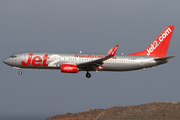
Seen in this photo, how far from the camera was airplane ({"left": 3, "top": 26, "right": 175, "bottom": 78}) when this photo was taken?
55.4 m

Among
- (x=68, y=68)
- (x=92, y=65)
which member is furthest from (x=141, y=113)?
(x=68, y=68)

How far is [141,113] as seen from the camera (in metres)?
43.0

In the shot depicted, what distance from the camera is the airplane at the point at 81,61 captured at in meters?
55.4

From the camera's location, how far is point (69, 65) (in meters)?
55.2

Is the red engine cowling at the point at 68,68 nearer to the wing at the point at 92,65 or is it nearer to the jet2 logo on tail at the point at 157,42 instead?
the wing at the point at 92,65

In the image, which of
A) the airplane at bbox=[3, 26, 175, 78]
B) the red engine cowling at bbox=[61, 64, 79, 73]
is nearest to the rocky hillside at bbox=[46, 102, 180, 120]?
the red engine cowling at bbox=[61, 64, 79, 73]

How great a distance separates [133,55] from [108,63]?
532 cm

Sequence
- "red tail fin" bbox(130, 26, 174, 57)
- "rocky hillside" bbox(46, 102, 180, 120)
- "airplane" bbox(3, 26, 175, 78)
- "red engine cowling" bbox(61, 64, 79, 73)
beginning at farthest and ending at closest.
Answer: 1. "red tail fin" bbox(130, 26, 174, 57)
2. "airplane" bbox(3, 26, 175, 78)
3. "red engine cowling" bbox(61, 64, 79, 73)
4. "rocky hillside" bbox(46, 102, 180, 120)

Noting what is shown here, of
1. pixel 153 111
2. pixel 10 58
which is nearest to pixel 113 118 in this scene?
pixel 153 111

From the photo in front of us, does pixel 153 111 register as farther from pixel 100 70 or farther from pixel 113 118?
pixel 100 70

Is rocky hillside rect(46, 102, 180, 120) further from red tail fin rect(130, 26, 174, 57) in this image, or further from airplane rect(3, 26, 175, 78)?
red tail fin rect(130, 26, 174, 57)

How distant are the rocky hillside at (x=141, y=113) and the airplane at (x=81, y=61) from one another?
9.67 m

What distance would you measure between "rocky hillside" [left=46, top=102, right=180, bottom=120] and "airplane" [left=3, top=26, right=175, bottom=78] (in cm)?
967

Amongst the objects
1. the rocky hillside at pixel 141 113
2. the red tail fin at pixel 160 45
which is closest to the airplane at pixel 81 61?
the red tail fin at pixel 160 45
